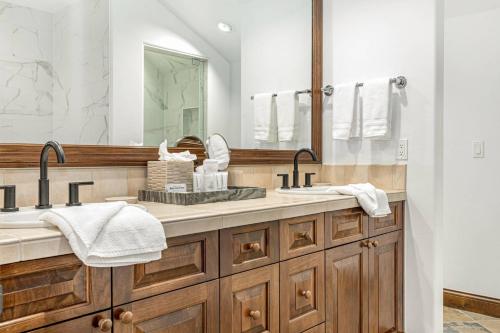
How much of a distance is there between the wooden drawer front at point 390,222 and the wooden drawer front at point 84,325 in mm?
1476

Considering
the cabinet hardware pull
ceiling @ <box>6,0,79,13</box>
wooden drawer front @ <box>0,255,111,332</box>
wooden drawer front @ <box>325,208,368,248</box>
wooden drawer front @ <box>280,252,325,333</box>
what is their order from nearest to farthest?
wooden drawer front @ <box>0,255,111,332</box>, the cabinet hardware pull, ceiling @ <box>6,0,79,13</box>, wooden drawer front @ <box>280,252,325,333</box>, wooden drawer front @ <box>325,208,368,248</box>

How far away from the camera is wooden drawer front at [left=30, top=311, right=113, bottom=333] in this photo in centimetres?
102

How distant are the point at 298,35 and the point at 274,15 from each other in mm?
222

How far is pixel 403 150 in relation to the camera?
2518mm

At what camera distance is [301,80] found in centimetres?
284

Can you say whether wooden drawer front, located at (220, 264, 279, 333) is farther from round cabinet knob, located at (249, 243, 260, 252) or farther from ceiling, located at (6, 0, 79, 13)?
ceiling, located at (6, 0, 79, 13)

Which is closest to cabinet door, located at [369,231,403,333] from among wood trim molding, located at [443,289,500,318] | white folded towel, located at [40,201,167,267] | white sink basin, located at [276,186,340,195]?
white sink basin, located at [276,186,340,195]

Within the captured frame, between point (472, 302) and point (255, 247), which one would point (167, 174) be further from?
point (472, 302)

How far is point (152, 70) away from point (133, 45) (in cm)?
13

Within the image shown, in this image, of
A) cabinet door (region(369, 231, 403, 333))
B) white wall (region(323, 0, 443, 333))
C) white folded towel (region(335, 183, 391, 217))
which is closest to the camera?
white folded towel (region(335, 183, 391, 217))

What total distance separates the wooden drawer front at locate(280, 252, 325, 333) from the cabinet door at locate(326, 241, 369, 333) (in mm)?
64

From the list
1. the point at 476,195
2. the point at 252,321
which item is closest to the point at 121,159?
the point at 252,321

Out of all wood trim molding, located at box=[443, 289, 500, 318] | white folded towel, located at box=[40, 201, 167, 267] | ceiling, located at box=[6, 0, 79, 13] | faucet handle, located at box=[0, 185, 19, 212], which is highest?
ceiling, located at box=[6, 0, 79, 13]

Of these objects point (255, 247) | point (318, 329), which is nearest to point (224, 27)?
point (255, 247)
